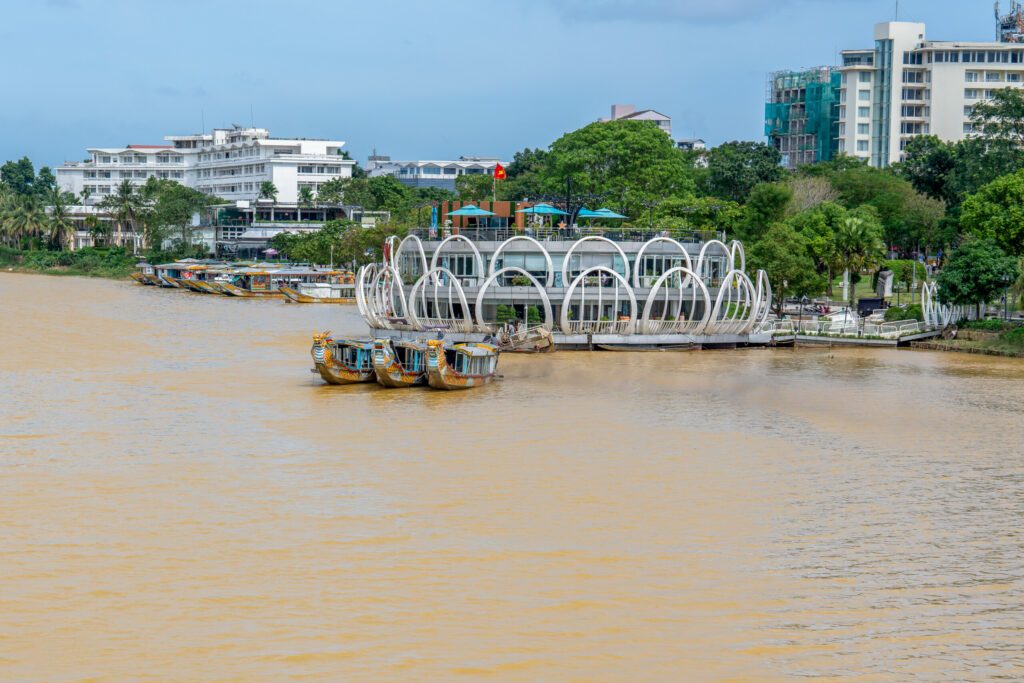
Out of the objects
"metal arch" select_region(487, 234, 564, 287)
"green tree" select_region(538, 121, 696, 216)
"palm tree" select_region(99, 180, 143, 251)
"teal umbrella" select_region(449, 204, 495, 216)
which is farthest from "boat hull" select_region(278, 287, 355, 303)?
"palm tree" select_region(99, 180, 143, 251)

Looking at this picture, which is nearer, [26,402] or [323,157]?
[26,402]

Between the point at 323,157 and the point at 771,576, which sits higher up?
the point at 323,157

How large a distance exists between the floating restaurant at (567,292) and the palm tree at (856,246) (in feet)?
40.2

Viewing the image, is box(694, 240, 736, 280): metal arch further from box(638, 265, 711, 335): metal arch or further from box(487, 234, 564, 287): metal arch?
box(487, 234, 564, 287): metal arch

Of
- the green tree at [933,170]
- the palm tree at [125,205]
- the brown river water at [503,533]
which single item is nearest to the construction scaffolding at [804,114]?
the green tree at [933,170]

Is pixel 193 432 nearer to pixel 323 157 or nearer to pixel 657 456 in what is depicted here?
pixel 657 456

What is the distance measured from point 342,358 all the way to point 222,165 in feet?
439

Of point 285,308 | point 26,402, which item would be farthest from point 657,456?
point 285,308

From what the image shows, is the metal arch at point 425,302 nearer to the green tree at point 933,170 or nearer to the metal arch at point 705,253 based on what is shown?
the metal arch at point 705,253

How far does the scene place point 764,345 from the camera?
200 ft

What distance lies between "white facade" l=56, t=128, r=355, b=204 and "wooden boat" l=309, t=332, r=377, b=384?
389ft

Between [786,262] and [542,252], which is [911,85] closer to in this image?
[786,262]

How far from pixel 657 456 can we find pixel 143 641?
633 inches

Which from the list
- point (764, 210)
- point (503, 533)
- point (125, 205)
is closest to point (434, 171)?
point (125, 205)
